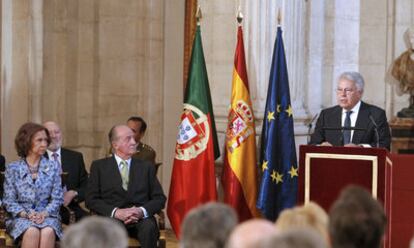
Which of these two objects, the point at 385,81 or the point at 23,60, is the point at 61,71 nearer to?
the point at 23,60

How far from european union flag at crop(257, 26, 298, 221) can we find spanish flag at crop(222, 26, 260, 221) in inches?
4.7

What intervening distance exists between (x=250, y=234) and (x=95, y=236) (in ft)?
1.67

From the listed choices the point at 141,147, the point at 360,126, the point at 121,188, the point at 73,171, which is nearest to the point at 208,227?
the point at 121,188

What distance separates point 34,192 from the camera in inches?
273

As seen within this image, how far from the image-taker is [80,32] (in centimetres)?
1060

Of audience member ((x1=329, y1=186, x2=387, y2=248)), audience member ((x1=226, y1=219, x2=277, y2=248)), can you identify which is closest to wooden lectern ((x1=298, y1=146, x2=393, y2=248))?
audience member ((x1=329, y1=186, x2=387, y2=248))

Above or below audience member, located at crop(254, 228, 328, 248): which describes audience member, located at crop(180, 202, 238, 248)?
below

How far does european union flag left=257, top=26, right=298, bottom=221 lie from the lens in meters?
7.93

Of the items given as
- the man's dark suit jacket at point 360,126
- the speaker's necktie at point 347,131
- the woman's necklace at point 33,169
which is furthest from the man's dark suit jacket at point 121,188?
the speaker's necktie at point 347,131

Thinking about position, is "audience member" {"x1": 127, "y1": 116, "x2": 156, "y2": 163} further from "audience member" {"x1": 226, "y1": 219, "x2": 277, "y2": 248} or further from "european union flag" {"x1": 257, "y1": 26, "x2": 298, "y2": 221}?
"audience member" {"x1": 226, "y1": 219, "x2": 277, "y2": 248}

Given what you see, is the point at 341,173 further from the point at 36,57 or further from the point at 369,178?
the point at 36,57

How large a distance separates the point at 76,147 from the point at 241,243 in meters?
7.62

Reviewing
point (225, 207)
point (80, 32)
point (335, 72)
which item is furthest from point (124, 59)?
point (225, 207)

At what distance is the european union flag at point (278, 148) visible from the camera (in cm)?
793
